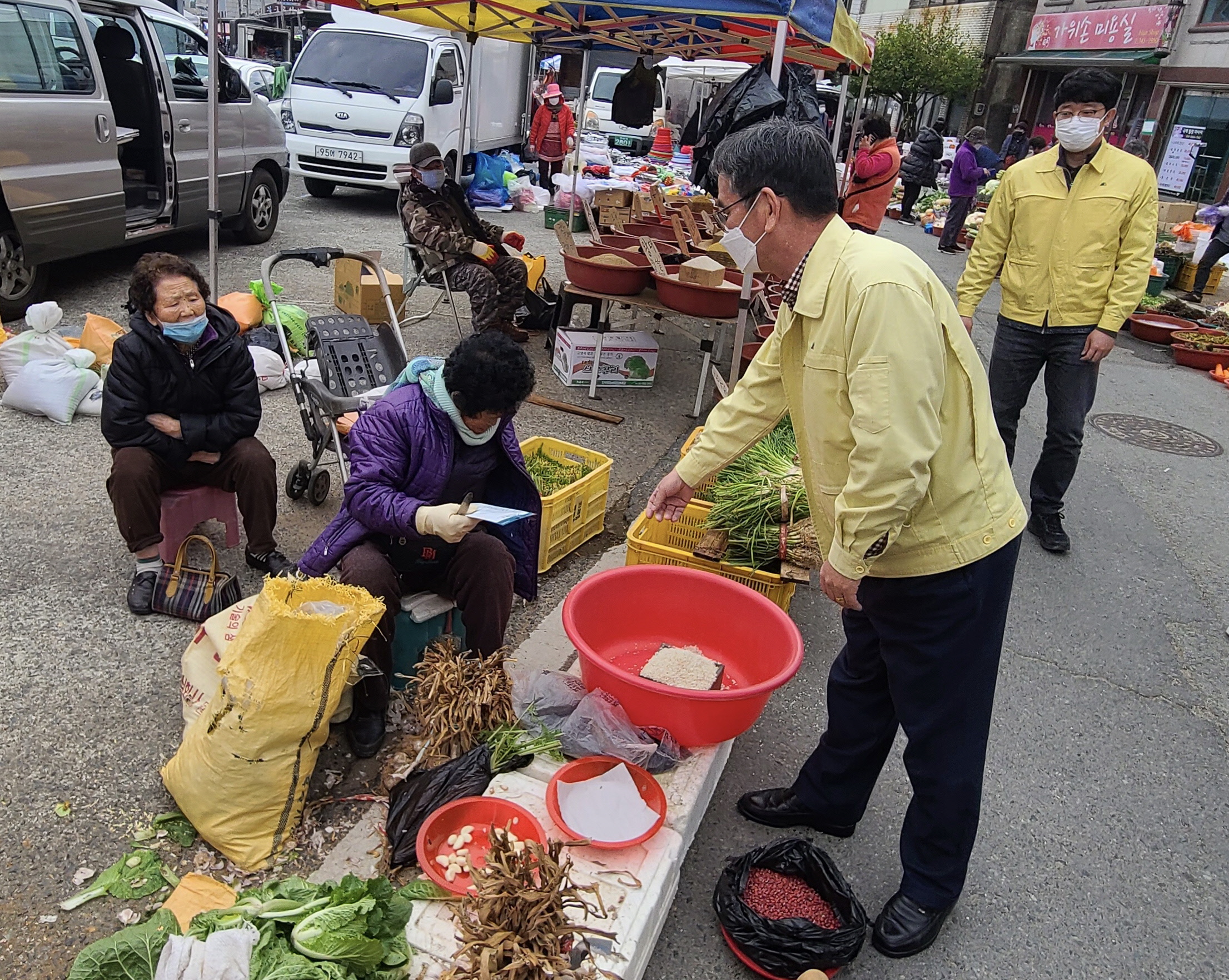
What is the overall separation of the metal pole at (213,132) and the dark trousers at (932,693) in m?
4.87

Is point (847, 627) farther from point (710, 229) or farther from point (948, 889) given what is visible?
point (710, 229)

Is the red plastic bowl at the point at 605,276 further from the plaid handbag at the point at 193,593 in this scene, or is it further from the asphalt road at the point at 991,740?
the plaid handbag at the point at 193,593

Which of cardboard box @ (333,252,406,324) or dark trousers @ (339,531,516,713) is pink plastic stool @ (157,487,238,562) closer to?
dark trousers @ (339,531,516,713)

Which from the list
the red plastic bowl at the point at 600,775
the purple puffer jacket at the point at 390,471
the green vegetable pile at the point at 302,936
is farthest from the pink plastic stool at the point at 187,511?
the red plastic bowl at the point at 600,775

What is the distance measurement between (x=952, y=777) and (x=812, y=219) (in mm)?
1470

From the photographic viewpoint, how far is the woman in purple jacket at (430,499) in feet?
8.90

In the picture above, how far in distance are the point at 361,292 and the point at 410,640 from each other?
426 centimetres

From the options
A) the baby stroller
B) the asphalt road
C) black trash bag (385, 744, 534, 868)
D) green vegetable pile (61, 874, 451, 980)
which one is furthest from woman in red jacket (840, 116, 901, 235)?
green vegetable pile (61, 874, 451, 980)

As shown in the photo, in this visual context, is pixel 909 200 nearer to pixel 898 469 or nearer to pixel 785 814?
pixel 785 814

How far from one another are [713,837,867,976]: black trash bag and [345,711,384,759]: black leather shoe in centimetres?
118

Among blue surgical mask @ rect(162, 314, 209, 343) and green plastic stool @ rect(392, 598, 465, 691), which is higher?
blue surgical mask @ rect(162, 314, 209, 343)

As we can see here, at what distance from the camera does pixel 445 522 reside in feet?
8.45

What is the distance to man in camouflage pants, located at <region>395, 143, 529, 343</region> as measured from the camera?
686cm

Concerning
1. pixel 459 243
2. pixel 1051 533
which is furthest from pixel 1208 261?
pixel 459 243
